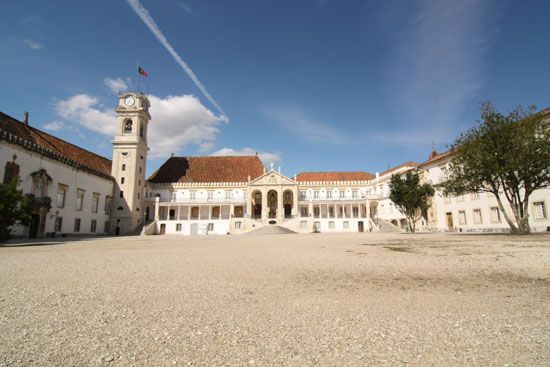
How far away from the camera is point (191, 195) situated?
47.8m

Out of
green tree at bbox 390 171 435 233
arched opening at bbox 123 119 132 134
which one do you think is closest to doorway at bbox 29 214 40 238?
arched opening at bbox 123 119 132 134

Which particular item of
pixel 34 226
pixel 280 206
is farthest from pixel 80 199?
pixel 280 206

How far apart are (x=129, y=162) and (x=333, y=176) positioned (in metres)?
31.6

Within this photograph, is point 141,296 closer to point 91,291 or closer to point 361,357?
point 91,291

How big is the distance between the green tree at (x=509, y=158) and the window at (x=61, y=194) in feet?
114

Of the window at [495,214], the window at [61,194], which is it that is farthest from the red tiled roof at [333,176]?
the window at [61,194]

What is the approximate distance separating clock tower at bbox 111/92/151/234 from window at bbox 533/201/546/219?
42.8m

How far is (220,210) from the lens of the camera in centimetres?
4650

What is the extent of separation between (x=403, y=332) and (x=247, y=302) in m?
2.19

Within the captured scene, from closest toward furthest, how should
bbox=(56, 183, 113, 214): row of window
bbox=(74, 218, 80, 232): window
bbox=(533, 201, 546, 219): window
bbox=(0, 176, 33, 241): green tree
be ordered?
bbox=(0, 176, 33, 241): green tree, bbox=(533, 201, 546, 219): window, bbox=(56, 183, 113, 214): row of window, bbox=(74, 218, 80, 232): window

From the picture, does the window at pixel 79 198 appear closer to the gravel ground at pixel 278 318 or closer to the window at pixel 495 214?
the gravel ground at pixel 278 318

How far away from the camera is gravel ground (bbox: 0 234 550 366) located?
2.75 meters

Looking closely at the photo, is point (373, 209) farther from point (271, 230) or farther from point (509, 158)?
point (509, 158)

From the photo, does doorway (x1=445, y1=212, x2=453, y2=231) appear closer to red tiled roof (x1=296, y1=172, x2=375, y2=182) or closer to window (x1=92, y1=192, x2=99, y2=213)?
red tiled roof (x1=296, y1=172, x2=375, y2=182)
